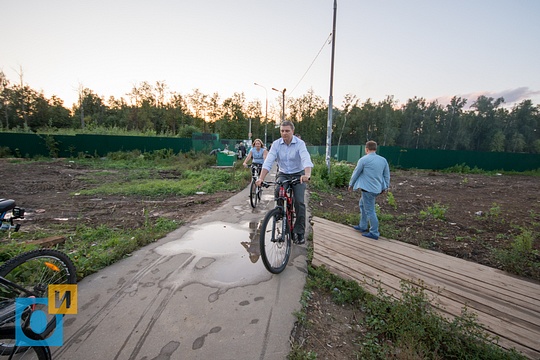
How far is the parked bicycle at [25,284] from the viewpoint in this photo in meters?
1.78

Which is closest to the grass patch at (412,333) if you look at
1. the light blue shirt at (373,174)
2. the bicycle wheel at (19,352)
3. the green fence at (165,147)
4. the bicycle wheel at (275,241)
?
the bicycle wheel at (275,241)

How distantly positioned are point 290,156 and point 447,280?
2714mm

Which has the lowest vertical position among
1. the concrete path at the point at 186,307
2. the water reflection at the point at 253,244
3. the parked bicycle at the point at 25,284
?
the concrete path at the point at 186,307

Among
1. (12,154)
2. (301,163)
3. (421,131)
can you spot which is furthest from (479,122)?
(12,154)

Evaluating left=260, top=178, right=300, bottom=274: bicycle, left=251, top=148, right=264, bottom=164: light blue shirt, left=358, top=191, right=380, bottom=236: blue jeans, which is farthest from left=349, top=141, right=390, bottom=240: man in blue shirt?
left=251, top=148, right=264, bottom=164: light blue shirt

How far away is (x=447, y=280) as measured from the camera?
3082mm

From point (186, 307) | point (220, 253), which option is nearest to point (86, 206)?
point (220, 253)

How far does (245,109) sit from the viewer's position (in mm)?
59219

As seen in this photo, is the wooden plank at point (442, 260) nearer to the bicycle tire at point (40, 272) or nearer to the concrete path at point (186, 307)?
the concrete path at point (186, 307)

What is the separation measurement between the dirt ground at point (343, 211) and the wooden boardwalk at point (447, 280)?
0.66 meters

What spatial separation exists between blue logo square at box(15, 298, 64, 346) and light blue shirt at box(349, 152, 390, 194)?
15.0ft

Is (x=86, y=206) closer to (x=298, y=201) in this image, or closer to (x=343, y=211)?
(x=298, y=201)

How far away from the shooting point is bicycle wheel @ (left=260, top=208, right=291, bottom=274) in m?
3.01

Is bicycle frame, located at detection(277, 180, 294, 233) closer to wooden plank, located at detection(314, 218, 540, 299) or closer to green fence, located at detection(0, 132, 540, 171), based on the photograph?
wooden plank, located at detection(314, 218, 540, 299)
